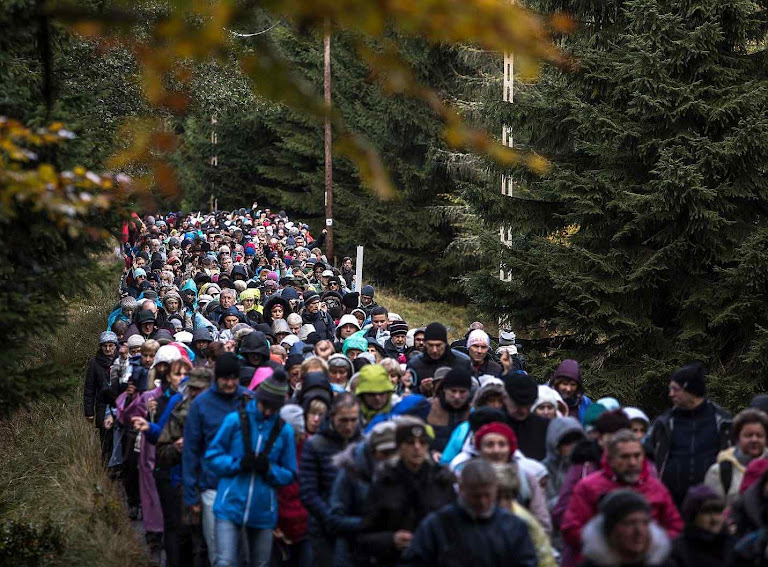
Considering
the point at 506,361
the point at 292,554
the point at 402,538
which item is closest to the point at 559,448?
the point at 402,538

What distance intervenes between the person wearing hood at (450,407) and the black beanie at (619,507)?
121 inches

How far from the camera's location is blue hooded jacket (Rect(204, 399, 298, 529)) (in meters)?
8.13

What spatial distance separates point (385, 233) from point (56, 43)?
115 feet

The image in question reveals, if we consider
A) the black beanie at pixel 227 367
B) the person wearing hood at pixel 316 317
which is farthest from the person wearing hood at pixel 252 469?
the person wearing hood at pixel 316 317

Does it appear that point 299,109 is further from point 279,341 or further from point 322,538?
point 279,341

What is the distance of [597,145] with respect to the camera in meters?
19.2

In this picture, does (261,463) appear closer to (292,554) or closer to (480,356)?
(292,554)

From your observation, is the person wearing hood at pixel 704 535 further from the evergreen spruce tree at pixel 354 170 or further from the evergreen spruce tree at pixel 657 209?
the evergreen spruce tree at pixel 354 170

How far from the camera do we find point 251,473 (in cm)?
815

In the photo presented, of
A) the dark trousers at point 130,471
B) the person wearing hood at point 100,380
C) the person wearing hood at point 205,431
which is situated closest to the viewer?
the person wearing hood at point 205,431

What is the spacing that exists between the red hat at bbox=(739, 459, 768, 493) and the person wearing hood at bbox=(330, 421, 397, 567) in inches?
87.9

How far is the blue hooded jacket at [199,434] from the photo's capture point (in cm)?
867

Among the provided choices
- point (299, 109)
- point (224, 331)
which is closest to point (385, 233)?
point (224, 331)

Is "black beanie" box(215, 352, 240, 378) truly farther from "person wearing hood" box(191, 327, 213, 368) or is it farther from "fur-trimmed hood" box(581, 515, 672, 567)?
"person wearing hood" box(191, 327, 213, 368)
